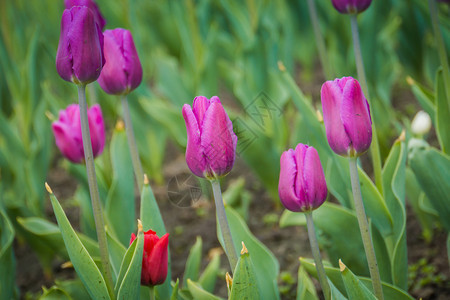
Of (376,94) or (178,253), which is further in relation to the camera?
(376,94)

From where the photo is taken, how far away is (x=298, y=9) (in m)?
3.05

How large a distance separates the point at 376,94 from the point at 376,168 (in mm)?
1307

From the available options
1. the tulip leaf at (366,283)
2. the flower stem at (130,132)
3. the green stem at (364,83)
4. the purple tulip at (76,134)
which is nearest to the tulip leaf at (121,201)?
the purple tulip at (76,134)

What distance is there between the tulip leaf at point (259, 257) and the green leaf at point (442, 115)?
545 mm

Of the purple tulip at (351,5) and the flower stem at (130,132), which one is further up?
the purple tulip at (351,5)

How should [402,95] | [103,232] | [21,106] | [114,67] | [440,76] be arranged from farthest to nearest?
[402,95]
[21,106]
[440,76]
[114,67]
[103,232]

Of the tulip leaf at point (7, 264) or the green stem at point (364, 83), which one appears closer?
the green stem at point (364, 83)

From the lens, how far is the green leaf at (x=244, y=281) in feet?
3.09

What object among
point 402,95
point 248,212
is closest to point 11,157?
point 248,212

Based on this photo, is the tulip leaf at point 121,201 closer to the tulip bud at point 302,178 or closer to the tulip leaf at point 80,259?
the tulip leaf at point 80,259

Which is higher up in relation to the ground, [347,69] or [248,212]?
[347,69]

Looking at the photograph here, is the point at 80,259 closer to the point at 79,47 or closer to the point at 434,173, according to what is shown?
the point at 79,47

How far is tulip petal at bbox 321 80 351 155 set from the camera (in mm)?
900

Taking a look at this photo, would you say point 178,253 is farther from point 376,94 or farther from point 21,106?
point 376,94
